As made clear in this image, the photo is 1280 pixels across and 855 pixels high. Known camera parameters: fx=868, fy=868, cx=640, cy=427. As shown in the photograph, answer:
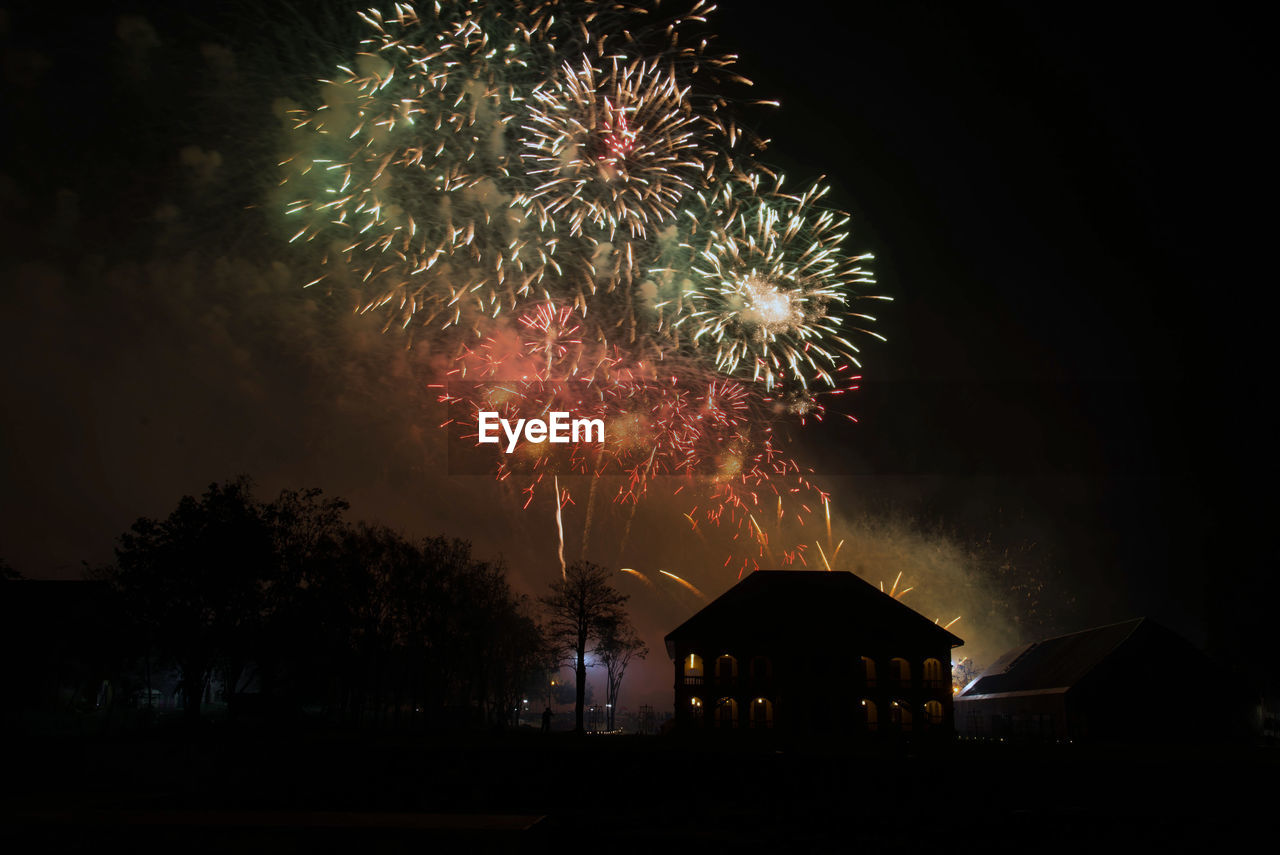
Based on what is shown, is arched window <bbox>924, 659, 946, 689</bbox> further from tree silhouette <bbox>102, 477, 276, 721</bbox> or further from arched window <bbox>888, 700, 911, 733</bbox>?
tree silhouette <bbox>102, 477, 276, 721</bbox>

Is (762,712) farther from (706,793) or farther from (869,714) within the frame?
(706,793)

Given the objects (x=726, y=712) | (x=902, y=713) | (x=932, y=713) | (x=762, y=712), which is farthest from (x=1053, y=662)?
(x=726, y=712)

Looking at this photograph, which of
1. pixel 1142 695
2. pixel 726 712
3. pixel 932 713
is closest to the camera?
pixel 1142 695

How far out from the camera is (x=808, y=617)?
1977 inches

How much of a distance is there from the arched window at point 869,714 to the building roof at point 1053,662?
1035cm

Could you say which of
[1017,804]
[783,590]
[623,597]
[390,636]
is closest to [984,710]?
[783,590]

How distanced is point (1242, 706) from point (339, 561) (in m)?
50.5

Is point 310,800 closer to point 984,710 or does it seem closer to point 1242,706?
point 1242,706

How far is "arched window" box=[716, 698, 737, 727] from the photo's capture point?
163ft

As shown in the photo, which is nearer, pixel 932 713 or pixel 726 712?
pixel 932 713

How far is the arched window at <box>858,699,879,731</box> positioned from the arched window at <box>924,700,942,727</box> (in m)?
2.77

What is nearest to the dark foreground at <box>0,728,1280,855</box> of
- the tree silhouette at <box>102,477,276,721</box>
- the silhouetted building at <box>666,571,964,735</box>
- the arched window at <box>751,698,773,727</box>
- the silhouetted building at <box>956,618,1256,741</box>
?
the tree silhouette at <box>102,477,276,721</box>

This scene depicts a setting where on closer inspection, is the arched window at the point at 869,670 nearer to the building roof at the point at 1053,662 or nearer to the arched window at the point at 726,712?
the arched window at the point at 726,712

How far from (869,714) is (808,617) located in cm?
632
